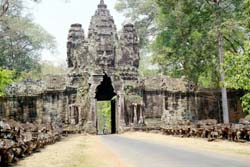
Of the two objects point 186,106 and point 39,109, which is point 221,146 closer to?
point 186,106

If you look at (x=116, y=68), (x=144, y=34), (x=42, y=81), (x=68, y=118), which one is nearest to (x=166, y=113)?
(x=116, y=68)

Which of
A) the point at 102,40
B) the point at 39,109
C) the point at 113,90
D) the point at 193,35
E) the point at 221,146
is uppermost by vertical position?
the point at 193,35

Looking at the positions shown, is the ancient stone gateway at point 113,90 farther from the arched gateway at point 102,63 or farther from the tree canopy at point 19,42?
the tree canopy at point 19,42

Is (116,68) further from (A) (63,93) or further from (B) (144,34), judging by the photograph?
(B) (144,34)

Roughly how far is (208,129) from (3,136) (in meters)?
10.3

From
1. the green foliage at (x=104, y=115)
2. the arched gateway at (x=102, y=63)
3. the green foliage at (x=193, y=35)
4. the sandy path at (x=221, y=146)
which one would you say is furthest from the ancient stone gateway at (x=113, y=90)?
the green foliage at (x=104, y=115)

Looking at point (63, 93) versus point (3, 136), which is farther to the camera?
point (63, 93)

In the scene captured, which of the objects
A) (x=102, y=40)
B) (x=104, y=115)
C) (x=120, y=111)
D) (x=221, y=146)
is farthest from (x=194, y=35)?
(x=104, y=115)

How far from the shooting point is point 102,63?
26328mm

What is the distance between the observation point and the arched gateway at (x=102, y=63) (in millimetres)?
25969

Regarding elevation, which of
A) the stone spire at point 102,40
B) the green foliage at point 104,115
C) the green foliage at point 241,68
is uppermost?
the stone spire at point 102,40

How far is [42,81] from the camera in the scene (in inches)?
1057

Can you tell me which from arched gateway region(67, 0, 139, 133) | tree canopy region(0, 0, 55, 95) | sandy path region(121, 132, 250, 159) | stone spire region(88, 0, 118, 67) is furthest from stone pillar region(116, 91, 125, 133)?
tree canopy region(0, 0, 55, 95)

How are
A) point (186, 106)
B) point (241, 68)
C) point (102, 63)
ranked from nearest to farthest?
1. point (241, 68)
2. point (102, 63)
3. point (186, 106)
